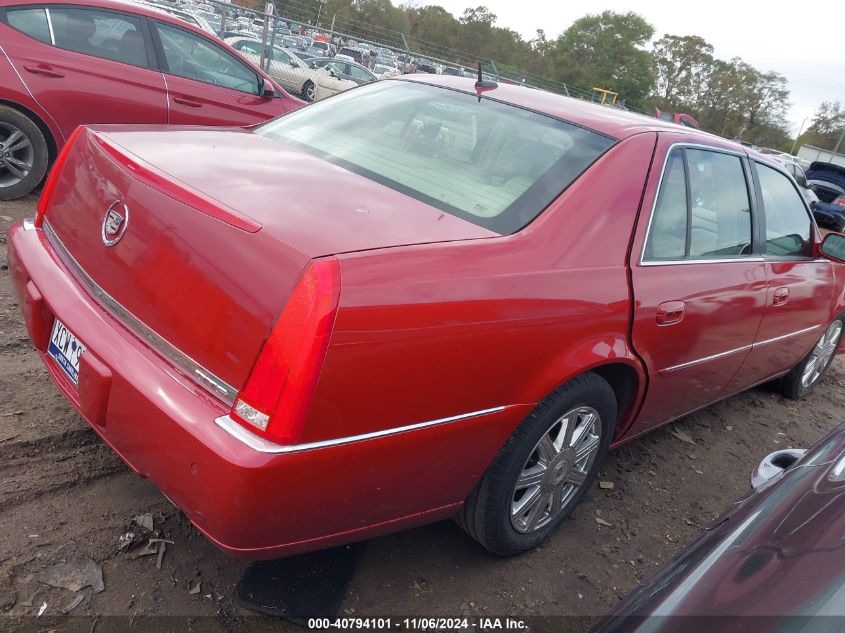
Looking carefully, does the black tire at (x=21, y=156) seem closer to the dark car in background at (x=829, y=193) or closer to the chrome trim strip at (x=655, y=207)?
the chrome trim strip at (x=655, y=207)

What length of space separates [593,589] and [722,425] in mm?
2117

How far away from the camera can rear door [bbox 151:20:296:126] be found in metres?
6.03

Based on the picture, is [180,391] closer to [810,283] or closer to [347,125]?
[347,125]

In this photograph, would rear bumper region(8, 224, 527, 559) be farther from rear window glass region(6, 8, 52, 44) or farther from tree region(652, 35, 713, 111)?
tree region(652, 35, 713, 111)

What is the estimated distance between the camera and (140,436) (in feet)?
6.24

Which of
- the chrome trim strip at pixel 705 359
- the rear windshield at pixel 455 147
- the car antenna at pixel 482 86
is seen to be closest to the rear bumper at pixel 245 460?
the rear windshield at pixel 455 147

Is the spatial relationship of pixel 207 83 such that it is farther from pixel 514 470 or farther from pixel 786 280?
pixel 514 470

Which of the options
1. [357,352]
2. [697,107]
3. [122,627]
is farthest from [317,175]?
[697,107]

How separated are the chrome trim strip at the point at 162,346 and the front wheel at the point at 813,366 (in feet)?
13.4

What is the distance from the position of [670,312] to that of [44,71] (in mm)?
4961

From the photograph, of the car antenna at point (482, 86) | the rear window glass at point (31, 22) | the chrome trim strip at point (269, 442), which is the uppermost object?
the car antenna at point (482, 86)

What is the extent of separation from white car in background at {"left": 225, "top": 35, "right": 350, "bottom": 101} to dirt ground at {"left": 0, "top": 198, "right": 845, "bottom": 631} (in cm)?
1230

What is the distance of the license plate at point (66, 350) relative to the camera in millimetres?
2094

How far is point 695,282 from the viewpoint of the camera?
110 inches
